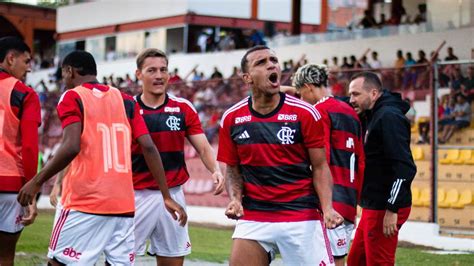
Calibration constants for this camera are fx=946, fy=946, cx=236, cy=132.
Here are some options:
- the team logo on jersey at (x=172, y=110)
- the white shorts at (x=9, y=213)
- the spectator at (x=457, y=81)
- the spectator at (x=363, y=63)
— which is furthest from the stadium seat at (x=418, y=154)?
the white shorts at (x=9, y=213)

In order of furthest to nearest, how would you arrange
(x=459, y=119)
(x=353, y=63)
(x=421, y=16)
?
1. (x=421, y=16)
2. (x=353, y=63)
3. (x=459, y=119)

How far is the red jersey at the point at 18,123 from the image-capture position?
28.3 feet

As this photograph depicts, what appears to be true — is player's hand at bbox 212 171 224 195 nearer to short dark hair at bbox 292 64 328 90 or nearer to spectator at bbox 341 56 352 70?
short dark hair at bbox 292 64 328 90

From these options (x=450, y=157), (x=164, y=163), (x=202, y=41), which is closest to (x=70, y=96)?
(x=164, y=163)

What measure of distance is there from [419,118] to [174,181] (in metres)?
10.2

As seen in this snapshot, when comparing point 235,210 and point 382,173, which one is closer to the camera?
point 235,210

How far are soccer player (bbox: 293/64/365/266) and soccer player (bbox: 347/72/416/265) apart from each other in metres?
0.12

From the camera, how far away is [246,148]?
7.43 m

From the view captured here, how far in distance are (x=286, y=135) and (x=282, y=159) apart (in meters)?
0.19

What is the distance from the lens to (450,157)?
1748cm

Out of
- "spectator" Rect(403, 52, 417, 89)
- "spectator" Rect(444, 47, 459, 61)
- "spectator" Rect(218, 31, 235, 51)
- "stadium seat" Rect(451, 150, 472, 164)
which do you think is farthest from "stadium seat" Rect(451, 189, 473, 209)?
"spectator" Rect(218, 31, 235, 51)

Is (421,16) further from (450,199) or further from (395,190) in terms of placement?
(395,190)

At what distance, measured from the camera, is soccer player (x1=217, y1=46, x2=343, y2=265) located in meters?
7.28

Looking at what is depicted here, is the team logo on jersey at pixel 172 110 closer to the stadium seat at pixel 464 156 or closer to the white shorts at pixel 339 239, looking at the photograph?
the white shorts at pixel 339 239
